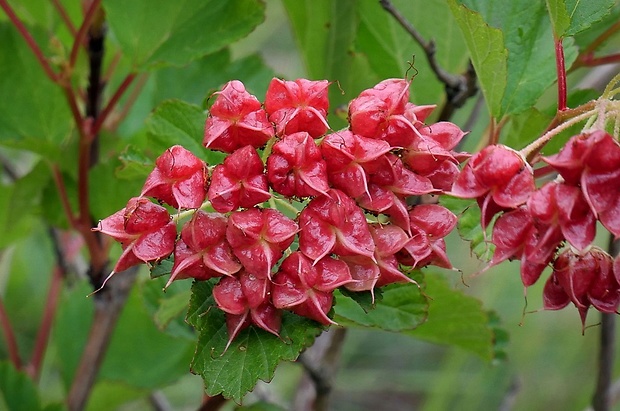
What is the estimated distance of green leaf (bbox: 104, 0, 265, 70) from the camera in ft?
3.92

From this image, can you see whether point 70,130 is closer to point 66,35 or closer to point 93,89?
point 93,89

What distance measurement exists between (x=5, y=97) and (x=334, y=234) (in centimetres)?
87

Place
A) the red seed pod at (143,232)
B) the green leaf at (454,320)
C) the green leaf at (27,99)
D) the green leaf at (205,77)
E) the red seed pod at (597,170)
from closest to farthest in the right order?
the red seed pod at (597,170), the red seed pod at (143,232), the green leaf at (454,320), the green leaf at (27,99), the green leaf at (205,77)

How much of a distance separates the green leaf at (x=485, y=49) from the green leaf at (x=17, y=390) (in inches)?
38.8

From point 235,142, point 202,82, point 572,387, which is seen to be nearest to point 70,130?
point 202,82

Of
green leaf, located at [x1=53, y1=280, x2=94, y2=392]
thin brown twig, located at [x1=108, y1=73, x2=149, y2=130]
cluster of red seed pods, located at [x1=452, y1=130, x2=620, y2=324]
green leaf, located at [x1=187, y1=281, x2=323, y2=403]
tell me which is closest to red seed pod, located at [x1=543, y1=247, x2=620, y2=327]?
cluster of red seed pods, located at [x1=452, y1=130, x2=620, y2=324]

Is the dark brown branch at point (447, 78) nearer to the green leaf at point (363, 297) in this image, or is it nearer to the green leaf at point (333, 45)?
the green leaf at point (333, 45)

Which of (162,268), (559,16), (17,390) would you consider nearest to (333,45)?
(559,16)

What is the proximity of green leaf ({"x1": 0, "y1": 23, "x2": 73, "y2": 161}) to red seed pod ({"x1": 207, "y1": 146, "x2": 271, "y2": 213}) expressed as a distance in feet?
2.17

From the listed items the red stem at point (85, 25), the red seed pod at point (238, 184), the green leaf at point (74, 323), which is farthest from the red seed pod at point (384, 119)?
the green leaf at point (74, 323)

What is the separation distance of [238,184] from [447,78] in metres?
0.49

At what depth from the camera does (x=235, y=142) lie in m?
0.79

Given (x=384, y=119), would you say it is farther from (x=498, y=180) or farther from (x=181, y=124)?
(x=181, y=124)

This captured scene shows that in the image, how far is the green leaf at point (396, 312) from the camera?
39.5 inches
